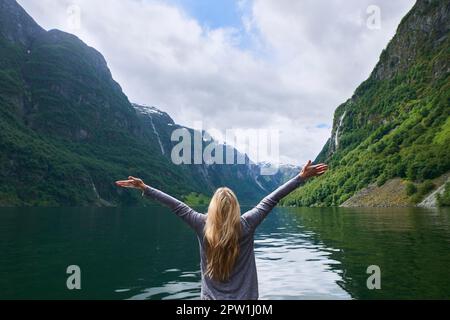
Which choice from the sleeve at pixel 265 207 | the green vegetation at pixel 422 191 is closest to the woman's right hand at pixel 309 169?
the sleeve at pixel 265 207

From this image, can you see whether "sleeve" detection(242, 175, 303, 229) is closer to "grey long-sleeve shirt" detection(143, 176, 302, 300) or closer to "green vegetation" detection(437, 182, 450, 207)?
"grey long-sleeve shirt" detection(143, 176, 302, 300)

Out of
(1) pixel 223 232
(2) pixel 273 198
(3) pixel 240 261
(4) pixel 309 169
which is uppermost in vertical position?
(4) pixel 309 169

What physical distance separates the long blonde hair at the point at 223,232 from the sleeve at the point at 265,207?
379 millimetres

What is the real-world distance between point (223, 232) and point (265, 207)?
3.58 ft

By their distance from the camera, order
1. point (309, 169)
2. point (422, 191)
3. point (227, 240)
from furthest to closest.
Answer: point (422, 191)
point (309, 169)
point (227, 240)

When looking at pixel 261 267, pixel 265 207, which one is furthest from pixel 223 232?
pixel 261 267

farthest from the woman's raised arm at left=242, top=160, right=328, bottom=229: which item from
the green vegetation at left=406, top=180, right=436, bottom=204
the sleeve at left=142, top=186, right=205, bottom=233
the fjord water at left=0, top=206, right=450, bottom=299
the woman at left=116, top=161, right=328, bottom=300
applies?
the green vegetation at left=406, top=180, right=436, bottom=204

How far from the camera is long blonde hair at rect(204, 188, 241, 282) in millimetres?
7832

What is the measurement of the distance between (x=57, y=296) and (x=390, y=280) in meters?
17.1

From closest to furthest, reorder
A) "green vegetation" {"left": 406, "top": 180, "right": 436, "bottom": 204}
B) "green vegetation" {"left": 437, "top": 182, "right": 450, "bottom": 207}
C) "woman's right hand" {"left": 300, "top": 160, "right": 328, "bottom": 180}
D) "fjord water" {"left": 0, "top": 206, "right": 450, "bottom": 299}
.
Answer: "woman's right hand" {"left": 300, "top": 160, "right": 328, "bottom": 180}
"fjord water" {"left": 0, "top": 206, "right": 450, "bottom": 299}
"green vegetation" {"left": 437, "top": 182, "right": 450, "bottom": 207}
"green vegetation" {"left": 406, "top": 180, "right": 436, "bottom": 204}

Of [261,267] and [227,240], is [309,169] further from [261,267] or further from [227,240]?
[261,267]

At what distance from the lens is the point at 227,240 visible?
25.6 ft

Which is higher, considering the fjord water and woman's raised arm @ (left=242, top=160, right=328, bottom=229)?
woman's raised arm @ (left=242, top=160, right=328, bottom=229)

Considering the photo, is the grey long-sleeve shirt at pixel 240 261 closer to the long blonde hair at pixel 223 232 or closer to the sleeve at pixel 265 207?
the sleeve at pixel 265 207
